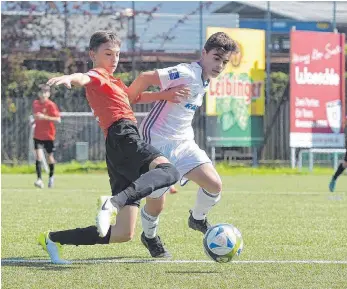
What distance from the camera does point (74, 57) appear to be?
30469 mm

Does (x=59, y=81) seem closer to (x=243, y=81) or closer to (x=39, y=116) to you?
(x=39, y=116)

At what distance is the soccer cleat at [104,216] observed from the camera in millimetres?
6902

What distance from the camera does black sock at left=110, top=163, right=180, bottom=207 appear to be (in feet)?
23.4

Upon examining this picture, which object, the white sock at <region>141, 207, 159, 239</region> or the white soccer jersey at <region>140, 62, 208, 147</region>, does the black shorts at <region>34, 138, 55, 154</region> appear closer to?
the white soccer jersey at <region>140, 62, 208, 147</region>

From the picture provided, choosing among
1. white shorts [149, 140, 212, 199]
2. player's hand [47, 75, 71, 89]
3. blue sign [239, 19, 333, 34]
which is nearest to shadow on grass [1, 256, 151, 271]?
white shorts [149, 140, 212, 199]

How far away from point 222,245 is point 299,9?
24.2 meters

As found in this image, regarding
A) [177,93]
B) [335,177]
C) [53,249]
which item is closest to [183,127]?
[177,93]

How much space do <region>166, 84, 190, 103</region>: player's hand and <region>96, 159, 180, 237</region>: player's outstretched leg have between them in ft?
2.94

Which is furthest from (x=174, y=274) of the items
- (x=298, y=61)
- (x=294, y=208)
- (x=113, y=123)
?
(x=298, y=61)

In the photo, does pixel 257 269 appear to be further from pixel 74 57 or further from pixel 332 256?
pixel 74 57

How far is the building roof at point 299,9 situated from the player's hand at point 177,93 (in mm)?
21055

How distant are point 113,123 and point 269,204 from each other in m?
7.15

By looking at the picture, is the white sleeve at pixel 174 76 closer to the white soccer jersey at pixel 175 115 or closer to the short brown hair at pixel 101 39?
the white soccer jersey at pixel 175 115

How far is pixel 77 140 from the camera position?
2789 cm
